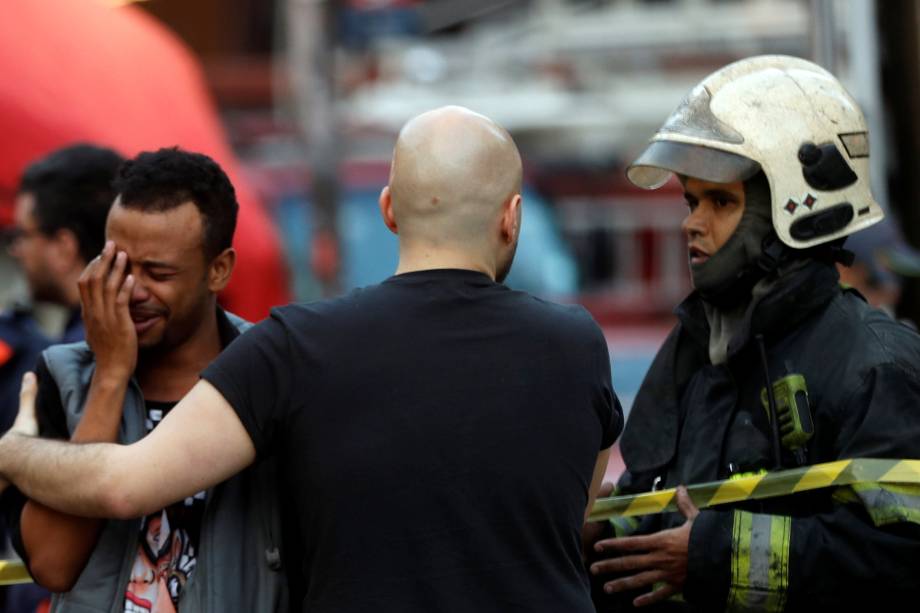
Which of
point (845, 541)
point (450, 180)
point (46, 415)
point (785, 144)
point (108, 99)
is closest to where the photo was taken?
point (450, 180)

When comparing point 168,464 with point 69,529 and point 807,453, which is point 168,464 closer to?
point 69,529

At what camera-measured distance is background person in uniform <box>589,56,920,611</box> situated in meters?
3.25

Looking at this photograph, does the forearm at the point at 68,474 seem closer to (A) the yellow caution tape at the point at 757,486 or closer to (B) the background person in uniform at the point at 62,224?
(A) the yellow caution tape at the point at 757,486

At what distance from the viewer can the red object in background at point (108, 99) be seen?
8156 millimetres

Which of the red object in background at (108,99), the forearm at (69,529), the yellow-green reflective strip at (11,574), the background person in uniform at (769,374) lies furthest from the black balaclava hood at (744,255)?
the red object in background at (108,99)

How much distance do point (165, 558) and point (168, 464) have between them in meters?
0.37

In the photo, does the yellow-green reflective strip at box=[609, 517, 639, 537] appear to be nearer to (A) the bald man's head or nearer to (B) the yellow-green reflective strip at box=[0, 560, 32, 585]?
(A) the bald man's head

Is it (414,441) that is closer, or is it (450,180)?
(414,441)

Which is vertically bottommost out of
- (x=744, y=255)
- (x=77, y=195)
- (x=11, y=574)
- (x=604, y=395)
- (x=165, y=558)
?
(x=11, y=574)

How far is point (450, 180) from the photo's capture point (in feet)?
9.45

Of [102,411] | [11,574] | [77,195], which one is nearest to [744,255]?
[102,411]

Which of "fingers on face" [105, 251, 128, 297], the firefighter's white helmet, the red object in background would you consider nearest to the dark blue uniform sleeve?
the firefighter's white helmet

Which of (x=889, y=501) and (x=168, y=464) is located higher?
(x=168, y=464)

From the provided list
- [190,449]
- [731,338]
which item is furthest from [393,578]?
[731,338]
